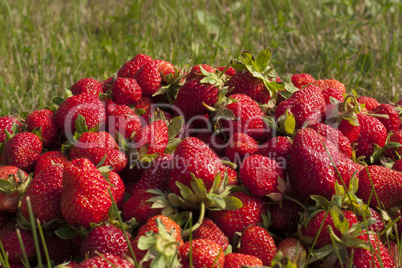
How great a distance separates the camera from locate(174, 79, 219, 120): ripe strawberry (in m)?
1.83

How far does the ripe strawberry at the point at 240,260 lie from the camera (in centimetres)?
136

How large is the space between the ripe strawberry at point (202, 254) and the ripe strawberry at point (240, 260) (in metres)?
0.02

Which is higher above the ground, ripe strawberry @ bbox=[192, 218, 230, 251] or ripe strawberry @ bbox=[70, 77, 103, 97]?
ripe strawberry @ bbox=[70, 77, 103, 97]

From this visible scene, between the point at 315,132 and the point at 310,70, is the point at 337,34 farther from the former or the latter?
the point at 315,132

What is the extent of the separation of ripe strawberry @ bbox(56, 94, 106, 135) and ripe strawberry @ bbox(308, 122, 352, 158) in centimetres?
82

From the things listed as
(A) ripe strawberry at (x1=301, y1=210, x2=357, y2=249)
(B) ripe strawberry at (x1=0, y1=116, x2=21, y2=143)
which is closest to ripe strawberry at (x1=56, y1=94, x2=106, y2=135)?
(B) ripe strawberry at (x1=0, y1=116, x2=21, y2=143)

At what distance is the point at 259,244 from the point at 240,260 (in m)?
0.11

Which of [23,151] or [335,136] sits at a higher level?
[335,136]

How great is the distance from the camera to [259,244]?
1454mm

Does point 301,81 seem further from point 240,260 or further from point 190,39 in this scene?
point 190,39

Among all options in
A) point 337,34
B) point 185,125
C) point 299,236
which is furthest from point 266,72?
point 337,34

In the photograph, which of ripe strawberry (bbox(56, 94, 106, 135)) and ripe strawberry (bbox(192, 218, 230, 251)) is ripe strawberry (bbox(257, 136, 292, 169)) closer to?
ripe strawberry (bbox(192, 218, 230, 251))

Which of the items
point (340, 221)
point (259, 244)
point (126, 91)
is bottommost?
point (259, 244)

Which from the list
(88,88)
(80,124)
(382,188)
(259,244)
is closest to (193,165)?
(259,244)
